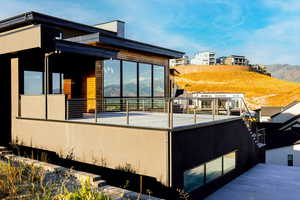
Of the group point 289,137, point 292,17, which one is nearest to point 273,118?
point 289,137

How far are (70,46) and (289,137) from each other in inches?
950

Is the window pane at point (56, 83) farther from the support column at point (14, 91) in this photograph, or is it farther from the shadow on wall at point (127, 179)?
the shadow on wall at point (127, 179)

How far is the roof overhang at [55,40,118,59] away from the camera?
10.2 meters

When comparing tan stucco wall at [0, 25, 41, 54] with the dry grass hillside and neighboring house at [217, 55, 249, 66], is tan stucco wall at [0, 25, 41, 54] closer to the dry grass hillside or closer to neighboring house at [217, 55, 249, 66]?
the dry grass hillside

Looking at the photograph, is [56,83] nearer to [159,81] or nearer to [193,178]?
[159,81]

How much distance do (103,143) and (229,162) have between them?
19.6 feet

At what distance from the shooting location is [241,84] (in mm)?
82188

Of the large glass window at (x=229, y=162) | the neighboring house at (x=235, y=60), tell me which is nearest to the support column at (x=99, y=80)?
the large glass window at (x=229, y=162)

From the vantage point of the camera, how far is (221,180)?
10.3 m

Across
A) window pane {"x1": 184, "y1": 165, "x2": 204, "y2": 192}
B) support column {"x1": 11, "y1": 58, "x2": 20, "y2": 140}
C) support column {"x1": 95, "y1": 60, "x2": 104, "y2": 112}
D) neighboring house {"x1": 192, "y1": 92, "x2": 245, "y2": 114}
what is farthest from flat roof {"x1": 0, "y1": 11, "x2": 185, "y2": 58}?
window pane {"x1": 184, "y1": 165, "x2": 204, "y2": 192}

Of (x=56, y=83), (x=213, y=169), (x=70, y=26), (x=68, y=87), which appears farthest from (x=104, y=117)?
(x=70, y=26)

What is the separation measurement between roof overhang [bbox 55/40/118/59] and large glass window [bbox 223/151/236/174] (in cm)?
746

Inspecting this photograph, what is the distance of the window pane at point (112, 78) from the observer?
14030 millimetres

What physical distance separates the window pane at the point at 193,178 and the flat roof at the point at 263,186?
870 millimetres
